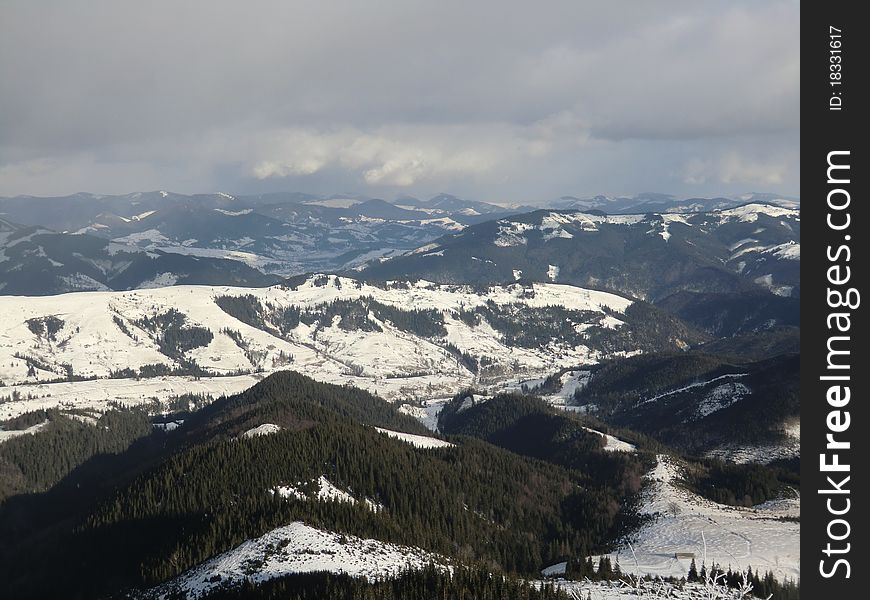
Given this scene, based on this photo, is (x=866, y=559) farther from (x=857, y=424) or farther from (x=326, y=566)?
(x=326, y=566)

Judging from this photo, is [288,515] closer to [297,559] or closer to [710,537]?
[297,559]

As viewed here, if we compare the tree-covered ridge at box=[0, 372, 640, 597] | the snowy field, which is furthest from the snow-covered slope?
the snowy field

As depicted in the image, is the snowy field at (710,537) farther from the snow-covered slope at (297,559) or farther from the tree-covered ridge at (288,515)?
the snow-covered slope at (297,559)

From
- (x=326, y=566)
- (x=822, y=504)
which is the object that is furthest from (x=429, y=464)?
(x=822, y=504)

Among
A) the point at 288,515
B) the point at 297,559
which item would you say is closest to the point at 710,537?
the point at 288,515

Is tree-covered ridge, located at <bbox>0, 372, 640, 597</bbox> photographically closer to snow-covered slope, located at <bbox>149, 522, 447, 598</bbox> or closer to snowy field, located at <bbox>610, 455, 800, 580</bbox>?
snow-covered slope, located at <bbox>149, 522, 447, 598</bbox>
